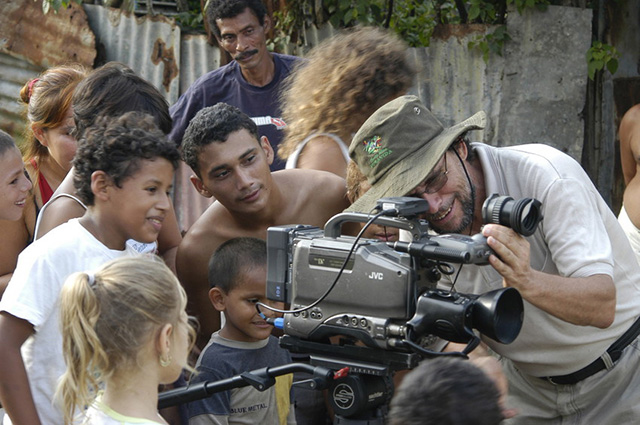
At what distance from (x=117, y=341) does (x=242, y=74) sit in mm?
2688

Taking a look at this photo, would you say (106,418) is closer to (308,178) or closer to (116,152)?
(116,152)

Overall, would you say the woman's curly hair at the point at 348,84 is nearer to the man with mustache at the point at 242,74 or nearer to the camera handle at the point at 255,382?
the man with mustache at the point at 242,74

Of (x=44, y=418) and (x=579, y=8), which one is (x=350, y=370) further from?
→ (x=579, y=8)

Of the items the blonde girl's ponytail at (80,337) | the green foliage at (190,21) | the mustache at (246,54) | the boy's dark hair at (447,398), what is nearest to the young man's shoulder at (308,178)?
the blonde girl's ponytail at (80,337)

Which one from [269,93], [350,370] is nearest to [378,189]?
[350,370]

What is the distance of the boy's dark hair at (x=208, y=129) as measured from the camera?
3.11 metres

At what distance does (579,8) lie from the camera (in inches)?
203

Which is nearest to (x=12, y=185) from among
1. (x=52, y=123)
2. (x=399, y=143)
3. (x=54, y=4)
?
(x=52, y=123)

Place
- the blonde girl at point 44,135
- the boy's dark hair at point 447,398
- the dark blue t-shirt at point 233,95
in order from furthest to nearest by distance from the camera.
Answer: the dark blue t-shirt at point 233,95, the blonde girl at point 44,135, the boy's dark hair at point 447,398

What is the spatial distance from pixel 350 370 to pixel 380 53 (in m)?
1.61

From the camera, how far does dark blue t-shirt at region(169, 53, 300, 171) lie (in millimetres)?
4477

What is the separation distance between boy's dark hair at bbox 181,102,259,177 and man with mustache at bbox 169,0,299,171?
125 centimetres

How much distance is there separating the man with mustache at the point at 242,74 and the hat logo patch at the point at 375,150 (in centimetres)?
189

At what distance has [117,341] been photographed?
83.2 inches
